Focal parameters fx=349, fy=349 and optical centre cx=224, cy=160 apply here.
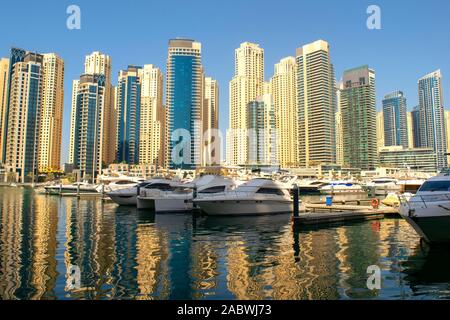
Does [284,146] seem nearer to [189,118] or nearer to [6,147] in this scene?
[189,118]

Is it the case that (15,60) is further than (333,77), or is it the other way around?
(333,77)

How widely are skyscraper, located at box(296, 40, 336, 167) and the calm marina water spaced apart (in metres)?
158

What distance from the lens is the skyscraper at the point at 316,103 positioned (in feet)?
579

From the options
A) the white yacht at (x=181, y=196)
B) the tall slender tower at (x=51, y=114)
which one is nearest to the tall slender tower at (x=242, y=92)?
the tall slender tower at (x=51, y=114)

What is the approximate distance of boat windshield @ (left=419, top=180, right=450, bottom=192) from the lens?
1760 centimetres

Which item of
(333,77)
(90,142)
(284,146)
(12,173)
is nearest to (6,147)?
(12,173)

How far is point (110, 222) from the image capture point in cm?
2769

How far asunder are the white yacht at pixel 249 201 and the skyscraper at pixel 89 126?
14466cm

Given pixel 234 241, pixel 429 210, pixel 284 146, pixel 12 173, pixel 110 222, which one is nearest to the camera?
pixel 429 210

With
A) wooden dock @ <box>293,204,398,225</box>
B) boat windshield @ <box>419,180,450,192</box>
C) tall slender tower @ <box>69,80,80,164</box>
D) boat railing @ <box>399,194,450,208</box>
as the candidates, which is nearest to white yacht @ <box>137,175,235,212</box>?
wooden dock @ <box>293,204,398,225</box>

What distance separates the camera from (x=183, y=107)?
178625mm

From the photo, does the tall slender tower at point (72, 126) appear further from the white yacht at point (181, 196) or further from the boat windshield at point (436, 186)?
the boat windshield at point (436, 186)

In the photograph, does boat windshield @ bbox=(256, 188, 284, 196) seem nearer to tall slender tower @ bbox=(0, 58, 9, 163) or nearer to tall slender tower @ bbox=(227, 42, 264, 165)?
tall slender tower @ bbox=(227, 42, 264, 165)
